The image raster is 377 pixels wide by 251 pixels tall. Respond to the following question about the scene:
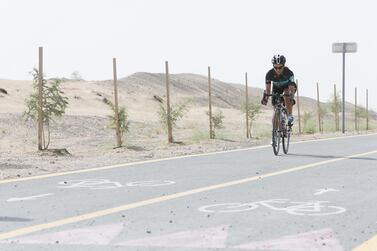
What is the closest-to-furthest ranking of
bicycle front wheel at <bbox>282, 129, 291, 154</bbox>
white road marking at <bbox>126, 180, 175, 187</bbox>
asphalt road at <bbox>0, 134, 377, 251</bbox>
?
asphalt road at <bbox>0, 134, 377, 251</bbox> < white road marking at <bbox>126, 180, 175, 187</bbox> < bicycle front wheel at <bbox>282, 129, 291, 154</bbox>

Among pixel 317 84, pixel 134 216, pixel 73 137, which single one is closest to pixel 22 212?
pixel 134 216

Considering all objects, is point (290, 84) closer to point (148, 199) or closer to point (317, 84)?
point (148, 199)

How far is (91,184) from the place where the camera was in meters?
10.9

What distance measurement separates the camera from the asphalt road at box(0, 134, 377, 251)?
6293 mm

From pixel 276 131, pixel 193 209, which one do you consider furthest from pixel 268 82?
pixel 193 209

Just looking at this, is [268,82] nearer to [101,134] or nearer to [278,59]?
[278,59]

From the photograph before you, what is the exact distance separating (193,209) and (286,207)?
1.07 meters

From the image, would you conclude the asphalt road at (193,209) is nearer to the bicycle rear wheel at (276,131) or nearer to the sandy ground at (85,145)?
the sandy ground at (85,145)

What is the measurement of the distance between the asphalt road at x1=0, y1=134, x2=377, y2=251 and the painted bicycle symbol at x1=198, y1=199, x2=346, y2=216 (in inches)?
0.4

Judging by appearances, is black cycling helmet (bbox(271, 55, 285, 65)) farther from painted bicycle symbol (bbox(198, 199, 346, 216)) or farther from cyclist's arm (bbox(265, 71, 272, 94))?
painted bicycle symbol (bbox(198, 199, 346, 216))

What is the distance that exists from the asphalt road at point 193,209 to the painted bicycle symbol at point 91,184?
1 centimetres

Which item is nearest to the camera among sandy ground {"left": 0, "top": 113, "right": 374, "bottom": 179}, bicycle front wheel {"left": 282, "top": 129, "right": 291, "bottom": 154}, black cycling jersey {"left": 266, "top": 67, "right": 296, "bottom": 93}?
sandy ground {"left": 0, "top": 113, "right": 374, "bottom": 179}

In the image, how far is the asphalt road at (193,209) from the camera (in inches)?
248

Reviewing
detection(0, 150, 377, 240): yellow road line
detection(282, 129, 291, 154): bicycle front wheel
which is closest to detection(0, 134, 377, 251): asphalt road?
detection(0, 150, 377, 240): yellow road line
